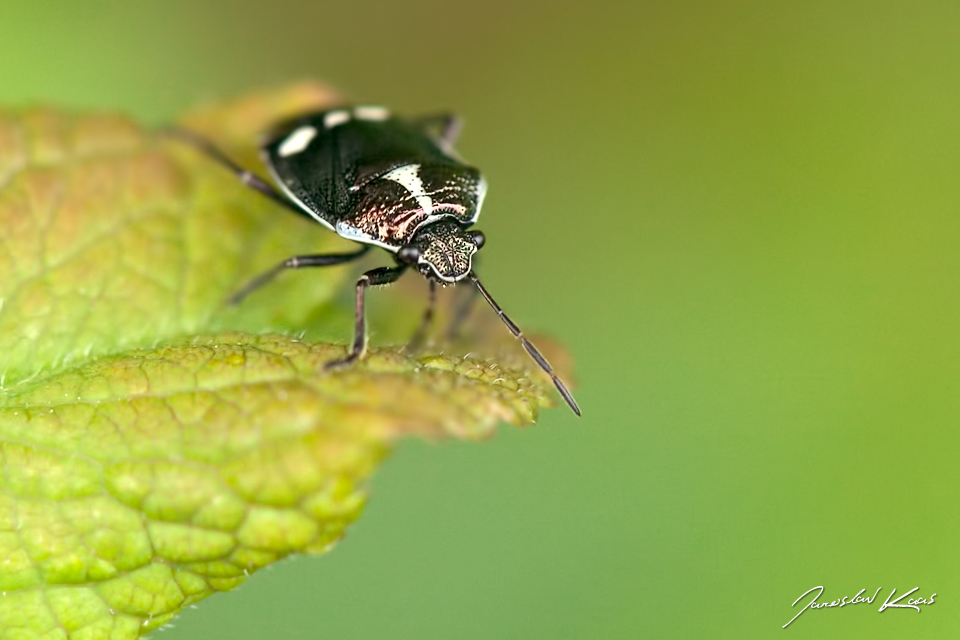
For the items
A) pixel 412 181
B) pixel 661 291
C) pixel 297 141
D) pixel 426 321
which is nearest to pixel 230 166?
pixel 297 141

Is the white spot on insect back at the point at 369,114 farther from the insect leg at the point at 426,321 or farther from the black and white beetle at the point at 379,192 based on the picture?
the insect leg at the point at 426,321

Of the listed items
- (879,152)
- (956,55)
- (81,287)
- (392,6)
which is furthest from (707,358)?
(392,6)

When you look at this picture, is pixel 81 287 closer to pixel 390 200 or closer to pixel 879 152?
pixel 390 200

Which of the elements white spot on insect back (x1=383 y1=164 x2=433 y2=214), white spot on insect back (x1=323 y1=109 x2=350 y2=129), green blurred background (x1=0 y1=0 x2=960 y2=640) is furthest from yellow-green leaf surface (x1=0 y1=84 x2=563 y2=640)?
green blurred background (x1=0 y1=0 x2=960 y2=640)

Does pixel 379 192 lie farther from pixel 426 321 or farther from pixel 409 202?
pixel 426 321

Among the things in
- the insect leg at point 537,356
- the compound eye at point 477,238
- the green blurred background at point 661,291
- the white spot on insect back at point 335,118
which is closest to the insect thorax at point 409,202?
the compound eye at point 477,238

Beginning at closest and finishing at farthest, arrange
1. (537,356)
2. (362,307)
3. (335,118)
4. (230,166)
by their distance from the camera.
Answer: (362,307) < (537,356) < (230,166) < (335,118)

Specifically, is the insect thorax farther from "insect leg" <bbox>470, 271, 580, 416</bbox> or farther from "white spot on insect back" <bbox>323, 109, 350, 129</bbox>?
"white spot on insect back" <bbox>323, 109, 350, 129</bbox>
